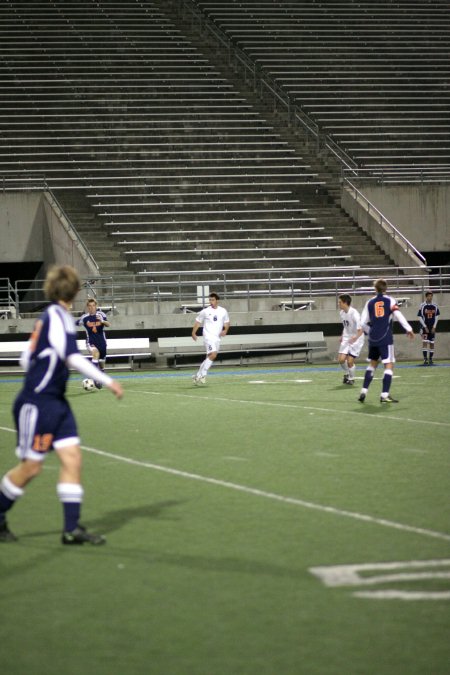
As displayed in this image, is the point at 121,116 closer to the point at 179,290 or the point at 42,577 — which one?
the point at 179,290

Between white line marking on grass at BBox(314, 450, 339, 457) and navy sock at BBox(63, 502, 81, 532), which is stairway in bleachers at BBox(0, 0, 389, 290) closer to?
white line marking on grass at BBox(314, 450, 339, 457)

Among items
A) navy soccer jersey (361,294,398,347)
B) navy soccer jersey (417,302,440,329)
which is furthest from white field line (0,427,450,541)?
navy soccer jersey (417,302,440,329)

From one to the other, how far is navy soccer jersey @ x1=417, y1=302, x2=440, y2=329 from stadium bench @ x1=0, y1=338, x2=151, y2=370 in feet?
23.0

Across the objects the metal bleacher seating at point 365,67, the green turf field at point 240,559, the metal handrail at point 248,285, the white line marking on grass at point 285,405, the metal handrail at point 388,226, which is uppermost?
the metal bleacher seating at point 365,67

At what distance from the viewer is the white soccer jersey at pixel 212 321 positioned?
21.6m

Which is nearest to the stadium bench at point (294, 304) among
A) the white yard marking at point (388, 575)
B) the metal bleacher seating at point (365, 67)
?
the metal bleacher seating at point (365, 67)

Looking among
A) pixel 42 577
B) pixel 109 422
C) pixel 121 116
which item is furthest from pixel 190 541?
pixel 121 116

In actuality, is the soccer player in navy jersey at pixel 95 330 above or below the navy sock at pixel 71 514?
above

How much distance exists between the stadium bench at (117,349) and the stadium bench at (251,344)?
1.77 feet

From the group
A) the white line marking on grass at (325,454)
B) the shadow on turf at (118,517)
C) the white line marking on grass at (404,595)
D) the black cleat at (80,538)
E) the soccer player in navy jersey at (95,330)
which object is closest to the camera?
the white line marking on grass at (404,595)

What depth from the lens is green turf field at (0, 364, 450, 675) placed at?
5.04 m

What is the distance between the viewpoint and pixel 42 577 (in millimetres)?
6453

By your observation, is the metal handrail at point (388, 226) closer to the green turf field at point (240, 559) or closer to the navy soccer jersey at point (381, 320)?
the navy soccer jersey at point (381, 320)

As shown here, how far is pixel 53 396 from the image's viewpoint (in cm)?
698
